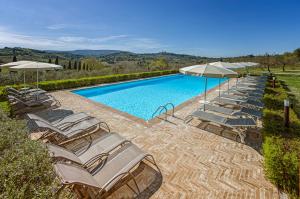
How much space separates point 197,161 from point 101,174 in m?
2.36

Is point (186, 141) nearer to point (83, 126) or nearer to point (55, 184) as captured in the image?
point (83, 126)

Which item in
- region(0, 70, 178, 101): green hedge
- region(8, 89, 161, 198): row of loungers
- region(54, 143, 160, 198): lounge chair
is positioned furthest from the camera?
region(0, 70, 178, 101): green hedge

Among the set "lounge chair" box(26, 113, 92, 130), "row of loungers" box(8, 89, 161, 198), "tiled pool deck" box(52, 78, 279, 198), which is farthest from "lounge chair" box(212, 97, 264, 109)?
"lounge chair" box(26, 113, 92, 130)

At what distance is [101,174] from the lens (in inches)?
121

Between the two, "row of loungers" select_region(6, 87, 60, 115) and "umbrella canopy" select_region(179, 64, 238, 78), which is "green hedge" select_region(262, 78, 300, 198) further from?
"row of loungers" select_region(6, 87, 60, 115)

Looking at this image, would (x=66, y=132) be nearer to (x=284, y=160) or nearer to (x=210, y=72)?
(x=210, y=72)

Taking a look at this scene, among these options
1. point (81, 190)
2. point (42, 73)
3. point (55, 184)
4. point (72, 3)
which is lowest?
point (81, 190)

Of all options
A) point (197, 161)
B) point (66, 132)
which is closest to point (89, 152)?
point (66, 132)

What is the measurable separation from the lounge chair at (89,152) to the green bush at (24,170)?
538 millimetres

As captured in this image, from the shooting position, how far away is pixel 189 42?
137 feet

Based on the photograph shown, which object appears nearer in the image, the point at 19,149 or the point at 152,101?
the point at 19,149

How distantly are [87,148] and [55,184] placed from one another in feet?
6.31

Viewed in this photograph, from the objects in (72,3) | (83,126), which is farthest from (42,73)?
(83,126)

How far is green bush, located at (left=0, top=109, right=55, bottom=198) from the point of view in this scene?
1.83 m
